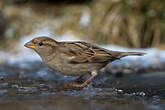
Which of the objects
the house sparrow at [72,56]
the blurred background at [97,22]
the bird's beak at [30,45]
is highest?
the blurred background at [97,22]

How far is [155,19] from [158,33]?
0.30 metres

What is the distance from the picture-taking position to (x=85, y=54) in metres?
5.08

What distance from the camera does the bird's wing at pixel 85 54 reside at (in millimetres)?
5023

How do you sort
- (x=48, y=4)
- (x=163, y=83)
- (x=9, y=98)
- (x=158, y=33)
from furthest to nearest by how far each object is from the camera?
(x=48, y=4) < (x=158, y=33) < (x=163, y=83) < (x=9, y=98)

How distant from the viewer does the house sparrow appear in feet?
16.0

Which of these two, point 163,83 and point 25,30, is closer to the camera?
point 163,83

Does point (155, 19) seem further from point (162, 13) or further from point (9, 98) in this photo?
point (9, 98)

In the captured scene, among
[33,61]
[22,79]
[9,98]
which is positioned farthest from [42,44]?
[33,61]

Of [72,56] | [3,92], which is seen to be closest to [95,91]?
[72,56]

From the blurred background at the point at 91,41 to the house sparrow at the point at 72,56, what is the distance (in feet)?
0.77

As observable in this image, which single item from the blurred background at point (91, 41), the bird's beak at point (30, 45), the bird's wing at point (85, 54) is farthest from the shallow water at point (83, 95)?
the bird's beak at point (30, 45)

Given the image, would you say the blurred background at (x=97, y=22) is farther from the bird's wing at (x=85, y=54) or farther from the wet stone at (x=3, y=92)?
the wet stone at (x=3, y=92)

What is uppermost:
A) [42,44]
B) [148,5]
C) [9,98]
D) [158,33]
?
[148,5]

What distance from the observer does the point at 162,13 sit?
8266mm
